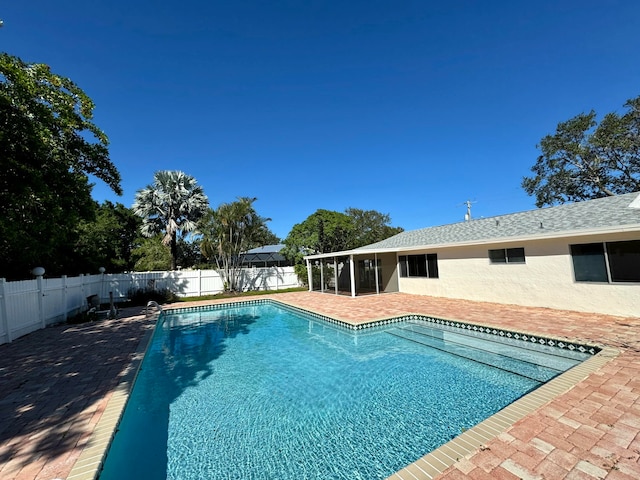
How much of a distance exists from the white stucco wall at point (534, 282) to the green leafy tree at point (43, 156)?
563 inches

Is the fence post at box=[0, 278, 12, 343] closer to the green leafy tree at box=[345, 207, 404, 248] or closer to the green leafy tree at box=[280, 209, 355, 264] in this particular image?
the green leafy tree at box=[280, 209, 355, 264]

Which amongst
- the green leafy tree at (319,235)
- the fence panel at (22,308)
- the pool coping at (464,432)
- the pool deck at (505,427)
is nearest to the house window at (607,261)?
the pool deck at (505,427)

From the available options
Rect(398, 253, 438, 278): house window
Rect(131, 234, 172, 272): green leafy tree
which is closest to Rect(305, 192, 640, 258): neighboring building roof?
Rect(398, 253, 438, 278): house window

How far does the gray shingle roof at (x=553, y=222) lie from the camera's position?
859 centimetres

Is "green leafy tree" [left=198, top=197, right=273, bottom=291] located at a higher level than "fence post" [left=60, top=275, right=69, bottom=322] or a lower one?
higher

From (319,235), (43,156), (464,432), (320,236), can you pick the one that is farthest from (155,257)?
(464,432)

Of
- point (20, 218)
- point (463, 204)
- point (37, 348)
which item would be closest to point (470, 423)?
point (37, 348)

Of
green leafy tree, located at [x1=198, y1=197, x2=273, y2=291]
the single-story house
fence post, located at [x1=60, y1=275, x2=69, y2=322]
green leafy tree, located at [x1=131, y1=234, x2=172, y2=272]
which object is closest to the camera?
the single-story house

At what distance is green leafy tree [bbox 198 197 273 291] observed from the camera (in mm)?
18625

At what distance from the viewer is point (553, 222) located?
1046 centimetres

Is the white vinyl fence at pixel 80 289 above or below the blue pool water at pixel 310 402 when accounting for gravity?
above

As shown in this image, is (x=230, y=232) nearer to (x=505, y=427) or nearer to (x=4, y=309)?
(x=4, y=309)

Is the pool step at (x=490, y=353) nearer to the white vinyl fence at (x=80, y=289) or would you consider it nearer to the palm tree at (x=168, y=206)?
the white vinyl fence at (x=80, y=289)

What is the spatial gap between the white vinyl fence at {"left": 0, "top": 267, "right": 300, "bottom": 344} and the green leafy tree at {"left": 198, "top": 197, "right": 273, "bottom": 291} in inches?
41.0
